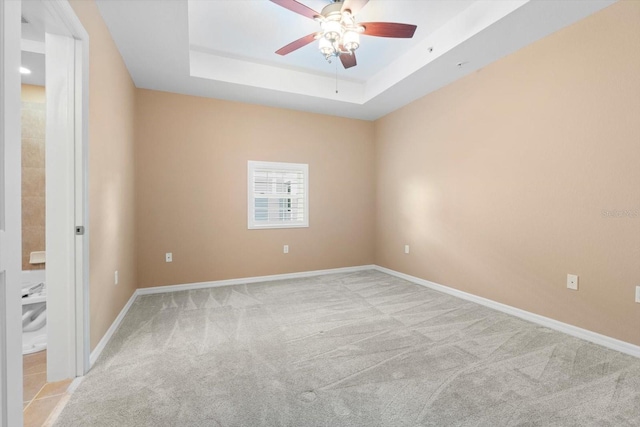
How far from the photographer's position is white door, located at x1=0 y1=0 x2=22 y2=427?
3.03ft

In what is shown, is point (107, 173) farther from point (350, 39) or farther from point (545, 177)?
point (545, 177)

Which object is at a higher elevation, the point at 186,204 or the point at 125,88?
the point at 125,88

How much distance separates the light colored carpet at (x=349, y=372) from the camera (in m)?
1.50

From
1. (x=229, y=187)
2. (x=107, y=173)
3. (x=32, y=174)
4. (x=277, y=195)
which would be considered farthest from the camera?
(x=277, y=195)

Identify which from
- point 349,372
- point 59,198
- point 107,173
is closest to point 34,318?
point 107,173

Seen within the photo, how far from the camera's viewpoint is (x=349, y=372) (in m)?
1.89

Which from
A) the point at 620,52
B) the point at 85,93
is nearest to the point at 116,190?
the point at 85,93

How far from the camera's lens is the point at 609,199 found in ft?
7.32

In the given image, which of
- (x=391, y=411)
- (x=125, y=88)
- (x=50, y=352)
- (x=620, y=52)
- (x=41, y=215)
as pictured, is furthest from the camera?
(x=41, y=215)

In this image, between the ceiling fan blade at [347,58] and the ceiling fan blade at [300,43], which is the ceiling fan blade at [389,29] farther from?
Answer: the ceiling fan blade at [300,43]

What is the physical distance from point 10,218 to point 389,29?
2.57 m

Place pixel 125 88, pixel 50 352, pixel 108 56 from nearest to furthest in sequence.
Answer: pixel 50 352, pixel 108 56, pixel 125 88

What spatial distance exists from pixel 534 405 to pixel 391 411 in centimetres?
80

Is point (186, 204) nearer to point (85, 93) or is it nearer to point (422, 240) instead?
point (85, 93)
